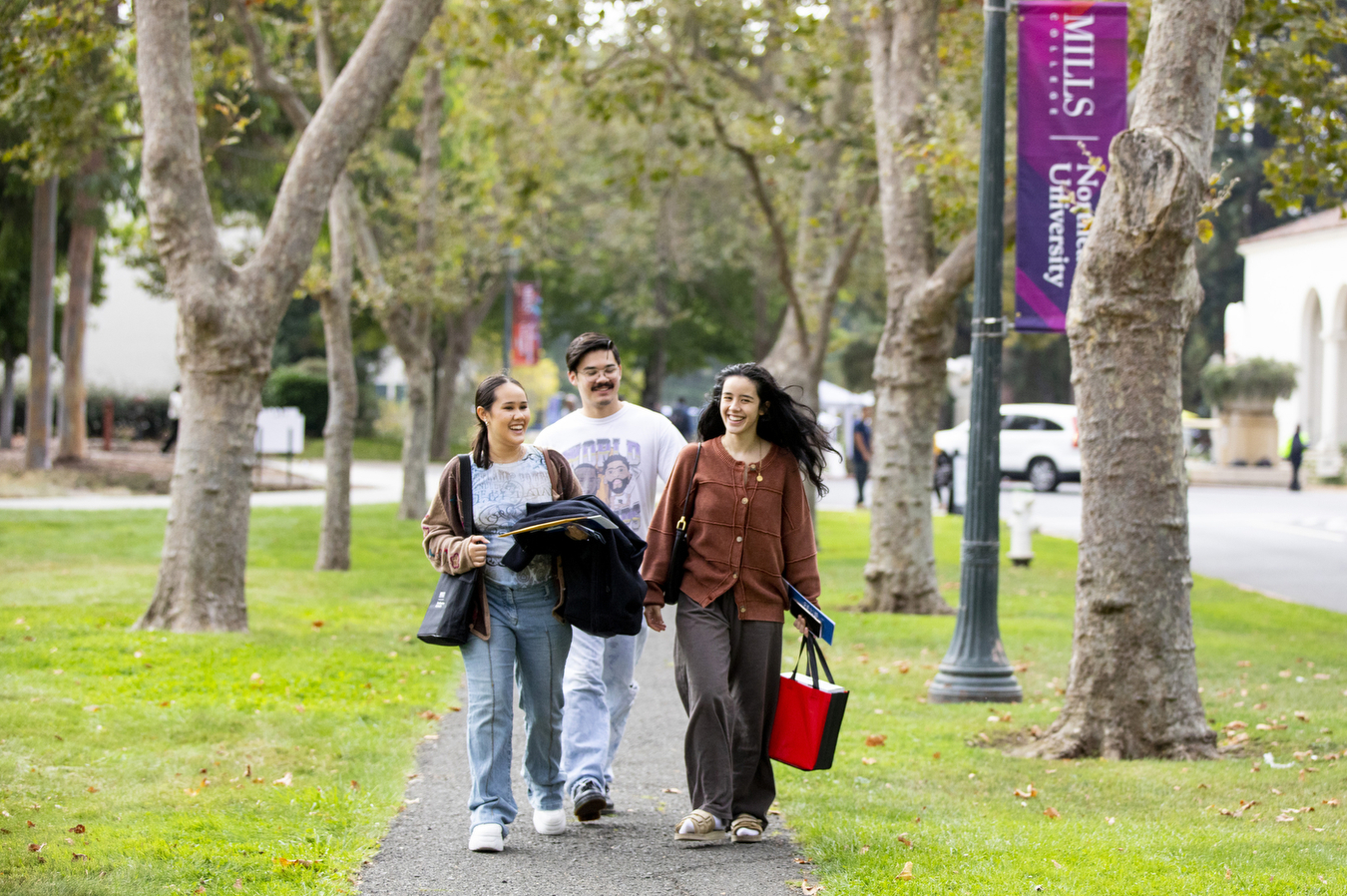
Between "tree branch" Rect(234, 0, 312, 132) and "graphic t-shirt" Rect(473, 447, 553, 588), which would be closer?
"graphic t-shirt" Rect(473, 447, 553, 588)

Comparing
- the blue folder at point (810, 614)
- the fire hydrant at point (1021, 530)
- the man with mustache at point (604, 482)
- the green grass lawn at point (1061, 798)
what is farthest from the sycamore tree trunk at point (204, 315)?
the fire hydrant at point (1021, 530)

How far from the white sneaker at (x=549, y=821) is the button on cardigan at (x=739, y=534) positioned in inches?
34.8

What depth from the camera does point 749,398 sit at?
5461 millimetres

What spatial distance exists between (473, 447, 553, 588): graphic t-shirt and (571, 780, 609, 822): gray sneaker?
0.87 m

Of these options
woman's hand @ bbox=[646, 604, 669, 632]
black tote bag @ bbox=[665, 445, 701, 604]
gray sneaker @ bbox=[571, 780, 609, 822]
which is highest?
black tote bag @ bbox=[665, 445, 701, 604]

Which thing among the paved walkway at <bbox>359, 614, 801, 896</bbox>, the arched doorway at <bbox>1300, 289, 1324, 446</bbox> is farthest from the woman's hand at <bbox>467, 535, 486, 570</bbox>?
the arched doorway at <bbox>1300, 289, 1324, 446</bbox>

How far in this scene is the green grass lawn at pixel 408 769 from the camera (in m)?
4.88

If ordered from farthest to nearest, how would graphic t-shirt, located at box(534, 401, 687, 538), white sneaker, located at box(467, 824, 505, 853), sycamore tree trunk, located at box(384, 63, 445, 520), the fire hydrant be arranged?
sycamore tree trunk, located at box(384, 63, 445, 520)
the fire hydrant
graphic t-shirt, located at box(534, 401, 687, 538)
white sneaker, located at box(467, 824, 505, 853)

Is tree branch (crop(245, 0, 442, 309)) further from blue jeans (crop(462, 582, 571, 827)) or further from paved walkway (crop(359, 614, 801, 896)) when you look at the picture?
blue jeans (crop(462, 582, 571, 827))

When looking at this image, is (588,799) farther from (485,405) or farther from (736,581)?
(485,405)

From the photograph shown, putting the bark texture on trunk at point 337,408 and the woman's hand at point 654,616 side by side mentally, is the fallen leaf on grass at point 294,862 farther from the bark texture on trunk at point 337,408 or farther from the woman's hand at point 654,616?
the bark texture on trunk at point 337,408

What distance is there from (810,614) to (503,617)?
3.84 feet

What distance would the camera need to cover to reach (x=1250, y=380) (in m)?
Answer: 40.9

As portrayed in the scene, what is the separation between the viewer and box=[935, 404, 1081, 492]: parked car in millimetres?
34500
